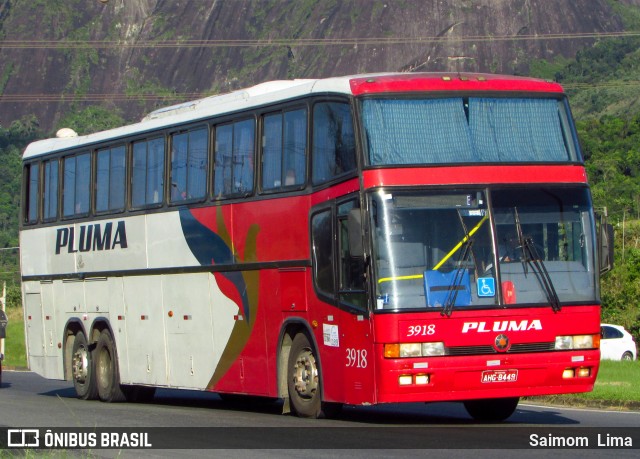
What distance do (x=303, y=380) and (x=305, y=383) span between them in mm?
55

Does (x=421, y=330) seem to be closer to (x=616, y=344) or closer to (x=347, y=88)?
(x=347, y=88)

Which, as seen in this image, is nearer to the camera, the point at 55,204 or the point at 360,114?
the point at 360,114

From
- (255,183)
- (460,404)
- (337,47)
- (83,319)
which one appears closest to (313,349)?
(255,183)

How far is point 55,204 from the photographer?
73.1 feet

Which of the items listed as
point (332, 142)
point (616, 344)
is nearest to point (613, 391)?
point (332, 142)

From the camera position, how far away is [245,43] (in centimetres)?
15500

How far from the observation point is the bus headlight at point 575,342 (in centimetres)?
1395

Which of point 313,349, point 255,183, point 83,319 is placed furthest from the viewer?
point 83,319

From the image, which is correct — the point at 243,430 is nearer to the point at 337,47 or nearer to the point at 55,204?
the point at 55,204

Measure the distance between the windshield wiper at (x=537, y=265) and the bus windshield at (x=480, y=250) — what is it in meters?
0.01

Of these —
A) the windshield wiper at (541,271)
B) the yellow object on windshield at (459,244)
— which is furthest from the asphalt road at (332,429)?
the yellow object on windshield at (459,244)

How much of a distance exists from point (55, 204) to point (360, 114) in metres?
9.57

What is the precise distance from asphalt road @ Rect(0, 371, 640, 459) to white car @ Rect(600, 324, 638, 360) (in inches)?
596

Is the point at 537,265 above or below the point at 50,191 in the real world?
below
